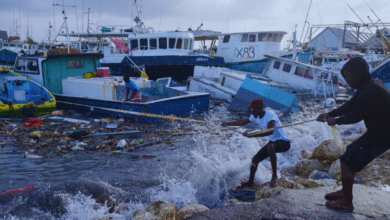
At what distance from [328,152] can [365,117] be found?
3084 mm

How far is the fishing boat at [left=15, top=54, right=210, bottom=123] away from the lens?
10305mm

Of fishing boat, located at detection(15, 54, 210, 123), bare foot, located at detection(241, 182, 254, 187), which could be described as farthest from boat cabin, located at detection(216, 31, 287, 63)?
bare foot, located at detection(241, 182, 254, 187)

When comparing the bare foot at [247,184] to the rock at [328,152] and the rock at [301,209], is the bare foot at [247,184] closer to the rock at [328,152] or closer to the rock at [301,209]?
the rock at [301,209]

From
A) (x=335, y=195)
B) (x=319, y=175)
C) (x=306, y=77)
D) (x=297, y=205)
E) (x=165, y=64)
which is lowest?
(x=319, y=175)

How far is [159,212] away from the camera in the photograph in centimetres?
354

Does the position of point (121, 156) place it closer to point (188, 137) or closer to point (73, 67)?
point (188, 137)

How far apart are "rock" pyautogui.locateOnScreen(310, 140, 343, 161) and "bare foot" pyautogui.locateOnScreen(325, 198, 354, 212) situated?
2.62 metres

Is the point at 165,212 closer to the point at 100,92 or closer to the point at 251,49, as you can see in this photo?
the point at 100,92

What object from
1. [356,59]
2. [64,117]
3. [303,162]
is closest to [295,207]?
[356,59]

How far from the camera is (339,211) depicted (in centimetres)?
330

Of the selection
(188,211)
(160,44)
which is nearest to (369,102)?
(188,211)

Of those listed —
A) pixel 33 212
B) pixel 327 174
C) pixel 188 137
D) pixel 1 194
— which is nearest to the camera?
pixel 33 212

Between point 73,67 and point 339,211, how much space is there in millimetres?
12732

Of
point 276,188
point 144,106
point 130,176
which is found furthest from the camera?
point 144,106
